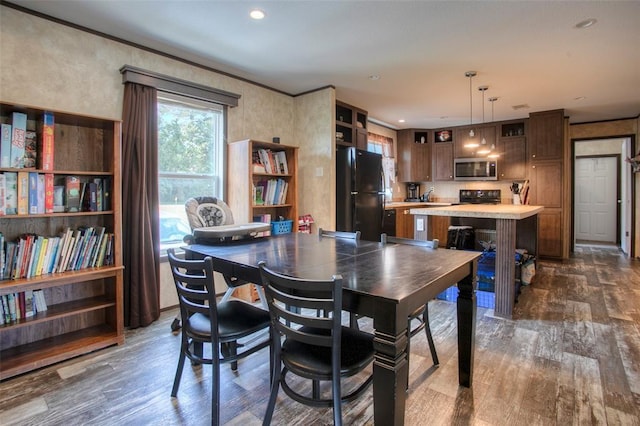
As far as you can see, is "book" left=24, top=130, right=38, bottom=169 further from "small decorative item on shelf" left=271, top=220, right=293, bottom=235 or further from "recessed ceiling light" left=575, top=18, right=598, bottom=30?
"recessed ceiling light" left=575, top=18, right=598, bottom=30

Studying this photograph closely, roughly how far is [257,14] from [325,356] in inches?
95.9

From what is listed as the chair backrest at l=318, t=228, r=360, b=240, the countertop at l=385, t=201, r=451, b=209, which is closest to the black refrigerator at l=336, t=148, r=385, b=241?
the countertop at l=385, t=201, r=451, b=209

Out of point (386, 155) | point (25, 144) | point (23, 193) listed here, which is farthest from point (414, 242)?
point (386, 155)

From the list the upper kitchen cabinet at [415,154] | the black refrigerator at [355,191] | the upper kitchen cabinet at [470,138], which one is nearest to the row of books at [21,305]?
the black refrigerator at [355,191]

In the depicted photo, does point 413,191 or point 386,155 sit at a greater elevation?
point 386,155

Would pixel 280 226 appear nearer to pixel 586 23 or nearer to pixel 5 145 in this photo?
pixel 5 145

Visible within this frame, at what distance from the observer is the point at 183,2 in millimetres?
2359

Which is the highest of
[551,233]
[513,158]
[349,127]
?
[349,127]

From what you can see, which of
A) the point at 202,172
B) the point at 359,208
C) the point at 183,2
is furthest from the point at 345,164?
the point at 183,2

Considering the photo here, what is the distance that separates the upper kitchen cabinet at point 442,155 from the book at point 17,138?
6426mm

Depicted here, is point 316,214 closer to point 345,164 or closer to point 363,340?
point 345,164

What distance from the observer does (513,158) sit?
6035 millimetres

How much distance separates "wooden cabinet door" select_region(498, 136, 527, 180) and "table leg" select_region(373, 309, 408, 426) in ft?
19.4

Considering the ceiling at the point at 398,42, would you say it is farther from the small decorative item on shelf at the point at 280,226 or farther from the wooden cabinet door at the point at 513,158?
the small decorative item on shelf at the point at 280,226
